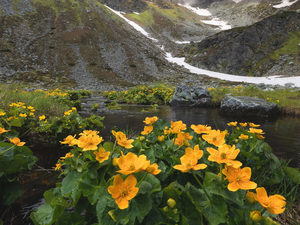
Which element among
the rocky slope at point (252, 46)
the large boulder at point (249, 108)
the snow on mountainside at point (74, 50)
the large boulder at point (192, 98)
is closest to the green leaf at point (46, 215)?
the large boulder at point (249, 108)

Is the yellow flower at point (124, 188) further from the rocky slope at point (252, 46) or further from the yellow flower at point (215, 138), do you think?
the rocky slope at point (252, 46)

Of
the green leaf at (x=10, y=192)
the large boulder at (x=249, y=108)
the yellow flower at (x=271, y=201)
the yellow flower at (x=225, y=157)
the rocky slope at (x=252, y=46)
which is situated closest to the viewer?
the yellow flower at (x=271, y=201)

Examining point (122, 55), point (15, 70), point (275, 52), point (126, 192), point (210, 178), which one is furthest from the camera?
point (275, 52)

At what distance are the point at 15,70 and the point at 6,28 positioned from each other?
1412 cm

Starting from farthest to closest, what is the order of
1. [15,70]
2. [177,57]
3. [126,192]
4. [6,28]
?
1. [177,57]
2. [6,28]
3. [15,70]
4. [126,192]

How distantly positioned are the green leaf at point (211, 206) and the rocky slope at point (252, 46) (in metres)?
39.3

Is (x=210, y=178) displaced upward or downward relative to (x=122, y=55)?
upward

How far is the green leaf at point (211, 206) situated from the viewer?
2.42 ft

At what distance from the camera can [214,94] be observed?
354 inches

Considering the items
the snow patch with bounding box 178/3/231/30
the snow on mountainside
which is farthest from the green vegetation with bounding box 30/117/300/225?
the snow patch with bounding box 178/3/231/30

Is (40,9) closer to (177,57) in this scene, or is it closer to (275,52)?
(177,57)

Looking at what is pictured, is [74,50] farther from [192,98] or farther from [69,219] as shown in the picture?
[69,219]

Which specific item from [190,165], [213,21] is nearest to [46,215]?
[190,165]

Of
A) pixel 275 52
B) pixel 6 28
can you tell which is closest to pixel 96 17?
pixel 6 28
